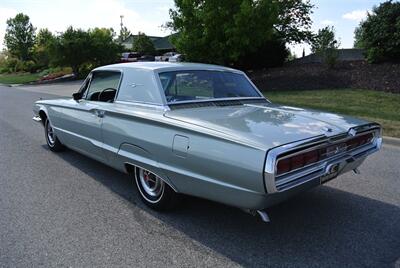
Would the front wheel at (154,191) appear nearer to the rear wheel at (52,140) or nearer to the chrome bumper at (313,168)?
the chrome bumper at (313,168)

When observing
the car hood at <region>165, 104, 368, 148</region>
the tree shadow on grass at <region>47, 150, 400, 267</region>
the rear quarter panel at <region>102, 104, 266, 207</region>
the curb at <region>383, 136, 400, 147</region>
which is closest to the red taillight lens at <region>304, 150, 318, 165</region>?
the car hood at <region>165, 104, 368, 148</region>

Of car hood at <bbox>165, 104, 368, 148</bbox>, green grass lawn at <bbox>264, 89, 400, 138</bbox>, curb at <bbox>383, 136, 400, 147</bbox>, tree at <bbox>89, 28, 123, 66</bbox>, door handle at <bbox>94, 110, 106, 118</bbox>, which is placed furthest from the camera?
tree at <bbox>89, 28, 123, 66</bbox>

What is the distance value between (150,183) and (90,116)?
4.37 feet

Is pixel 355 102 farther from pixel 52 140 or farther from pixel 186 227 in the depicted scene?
pixel 186 227

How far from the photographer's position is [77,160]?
20.5ft

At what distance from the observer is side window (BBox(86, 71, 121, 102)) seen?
504 centimetres

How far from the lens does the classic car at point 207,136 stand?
3182 mm

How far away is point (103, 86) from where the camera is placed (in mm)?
5352

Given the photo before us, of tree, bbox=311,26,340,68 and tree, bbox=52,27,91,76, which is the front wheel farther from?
tree, bbox=52,27,91,76

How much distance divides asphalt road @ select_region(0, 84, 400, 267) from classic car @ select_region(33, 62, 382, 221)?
14.9 inches

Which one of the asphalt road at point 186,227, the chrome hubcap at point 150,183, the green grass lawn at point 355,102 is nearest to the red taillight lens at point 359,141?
the asphalt road at point 186,227

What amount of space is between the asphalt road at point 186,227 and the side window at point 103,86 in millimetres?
1060

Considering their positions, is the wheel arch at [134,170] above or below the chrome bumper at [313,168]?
below

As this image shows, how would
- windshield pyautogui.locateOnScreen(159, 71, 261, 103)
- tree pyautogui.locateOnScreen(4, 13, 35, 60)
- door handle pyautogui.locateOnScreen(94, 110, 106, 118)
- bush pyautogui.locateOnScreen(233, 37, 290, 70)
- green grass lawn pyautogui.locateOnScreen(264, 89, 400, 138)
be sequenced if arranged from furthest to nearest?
1. tree pyautogui.locateOnScreen(4, 13, 35, 60)
2. bush pyautogui.locateOnScreen(233, 37, 290, 70)
3. green grass lawn pyautogui.locateOnScreen(264, 89, 400, 138)
4. door handle pyautogui.locateOnScreen(94, 110, 106, 118)
5. windshield pyautogui.locateOnScreen(159, 71, 261, 103)
